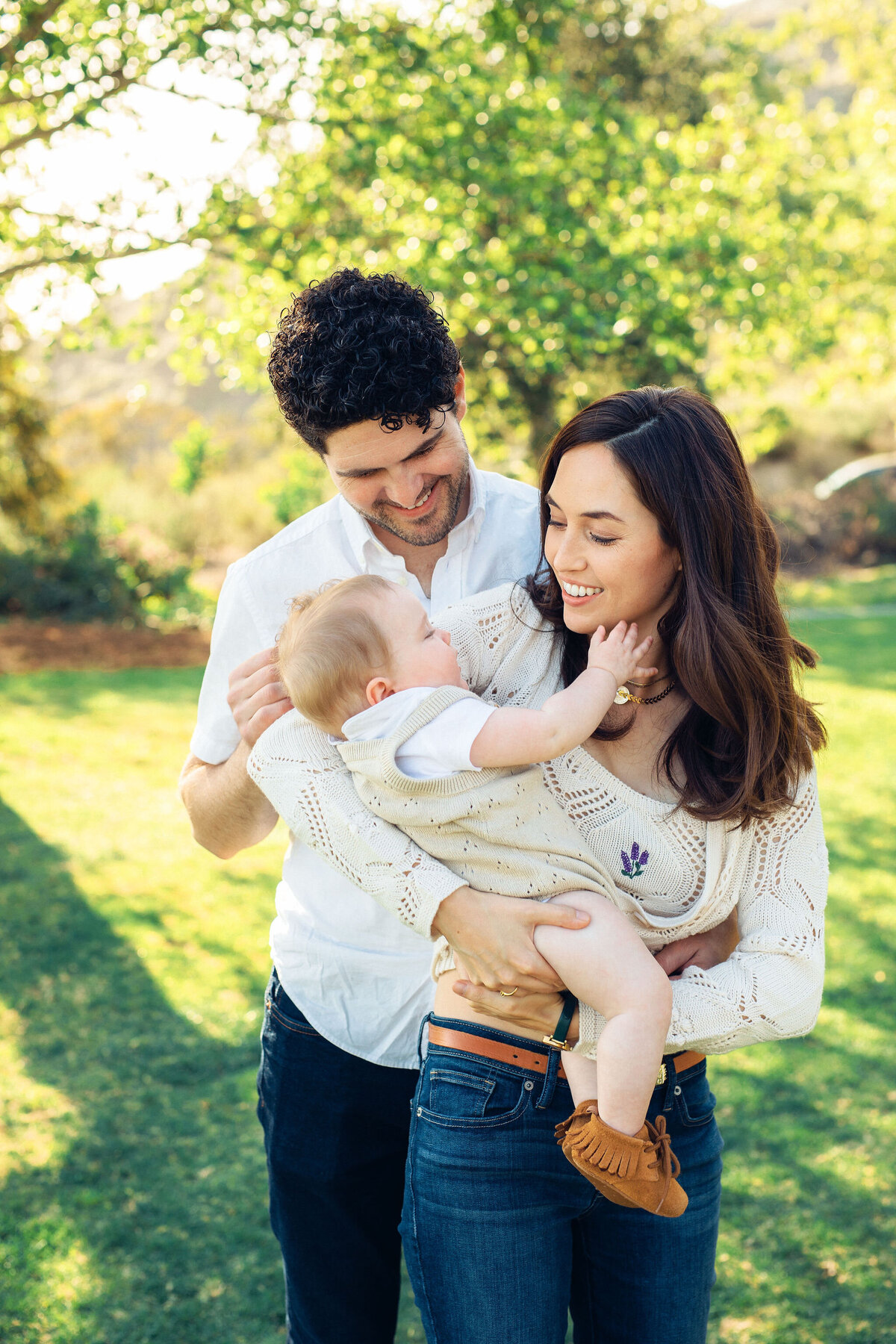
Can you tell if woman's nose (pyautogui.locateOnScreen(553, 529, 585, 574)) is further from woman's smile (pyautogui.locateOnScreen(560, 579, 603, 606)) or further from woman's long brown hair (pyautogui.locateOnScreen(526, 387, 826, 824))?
woman's long brown hair (pyautogui.locateOnScreen(526, 387, 826, 824))

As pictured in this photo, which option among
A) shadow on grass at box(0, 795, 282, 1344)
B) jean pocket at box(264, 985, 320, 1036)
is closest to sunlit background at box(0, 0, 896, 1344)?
shadow on grass at box(0, 795, 282, 1344)

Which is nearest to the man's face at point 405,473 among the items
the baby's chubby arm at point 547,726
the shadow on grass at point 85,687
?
the baby's chubby arm at point 547,726

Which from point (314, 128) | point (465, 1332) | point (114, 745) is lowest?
point (114, 745)

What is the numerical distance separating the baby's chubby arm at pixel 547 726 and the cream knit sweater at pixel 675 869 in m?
0.17

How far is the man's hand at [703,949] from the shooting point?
6.02ft

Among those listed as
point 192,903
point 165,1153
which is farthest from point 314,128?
point 165,1153

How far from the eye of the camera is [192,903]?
20.6 ft

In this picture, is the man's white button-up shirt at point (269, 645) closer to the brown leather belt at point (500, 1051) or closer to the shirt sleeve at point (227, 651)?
the shirt sleeve at point (227, 651)

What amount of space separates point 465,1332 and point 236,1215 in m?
2.36

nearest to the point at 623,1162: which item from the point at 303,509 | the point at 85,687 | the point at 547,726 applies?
the point at 547,726

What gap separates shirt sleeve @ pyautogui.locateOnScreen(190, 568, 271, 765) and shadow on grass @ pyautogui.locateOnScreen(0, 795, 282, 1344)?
208 cm

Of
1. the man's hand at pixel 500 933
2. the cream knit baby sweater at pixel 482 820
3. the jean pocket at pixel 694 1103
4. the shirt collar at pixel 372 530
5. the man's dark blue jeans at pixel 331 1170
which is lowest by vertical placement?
the man's dark blue jeans at pixel 331 1170

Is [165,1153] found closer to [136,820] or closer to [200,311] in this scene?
[136,820]

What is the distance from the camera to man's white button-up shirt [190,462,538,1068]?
2082 millimetres
